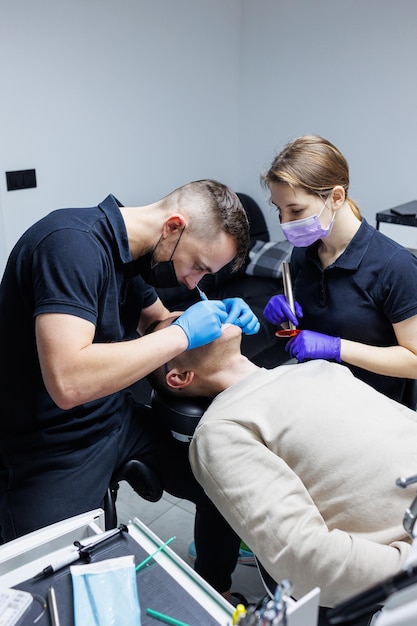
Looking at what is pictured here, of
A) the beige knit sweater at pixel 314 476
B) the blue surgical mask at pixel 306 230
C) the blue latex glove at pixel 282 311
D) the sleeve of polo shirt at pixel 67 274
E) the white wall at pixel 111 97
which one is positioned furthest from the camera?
the white wall at pixel 111 97

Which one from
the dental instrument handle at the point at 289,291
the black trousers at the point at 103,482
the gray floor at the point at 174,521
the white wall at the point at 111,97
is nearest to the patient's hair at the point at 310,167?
the dental instrument handle at the point at 289,291

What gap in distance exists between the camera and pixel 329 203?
1618 mm

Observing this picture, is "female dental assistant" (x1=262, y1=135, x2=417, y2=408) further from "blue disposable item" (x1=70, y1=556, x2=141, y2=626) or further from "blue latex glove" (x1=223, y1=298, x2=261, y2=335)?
"blue disposable item" (x1=70, y1=556, x2=141, y2=626)

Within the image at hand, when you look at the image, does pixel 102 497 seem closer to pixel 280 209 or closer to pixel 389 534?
pixel 389 534

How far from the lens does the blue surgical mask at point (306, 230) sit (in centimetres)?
162

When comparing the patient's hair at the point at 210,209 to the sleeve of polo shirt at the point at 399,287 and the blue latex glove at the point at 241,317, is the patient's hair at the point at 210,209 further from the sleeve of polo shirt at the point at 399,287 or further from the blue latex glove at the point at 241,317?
the sleeve of polo shirt at the point at 399,287

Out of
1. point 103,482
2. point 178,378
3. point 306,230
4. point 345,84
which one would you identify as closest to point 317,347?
point 306,230

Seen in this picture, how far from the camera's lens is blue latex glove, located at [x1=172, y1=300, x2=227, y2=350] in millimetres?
1377

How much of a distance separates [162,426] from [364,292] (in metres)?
0.70

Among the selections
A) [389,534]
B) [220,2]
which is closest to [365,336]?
[389,534]

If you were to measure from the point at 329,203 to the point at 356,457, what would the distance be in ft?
2.51

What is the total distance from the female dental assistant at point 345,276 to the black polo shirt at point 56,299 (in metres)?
0.52

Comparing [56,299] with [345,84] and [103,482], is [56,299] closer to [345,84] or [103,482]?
[103,482]

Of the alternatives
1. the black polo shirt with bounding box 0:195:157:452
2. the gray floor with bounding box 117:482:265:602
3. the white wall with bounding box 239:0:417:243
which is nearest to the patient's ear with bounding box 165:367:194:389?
the black polo shirt with bounding box 0:195:157:452
